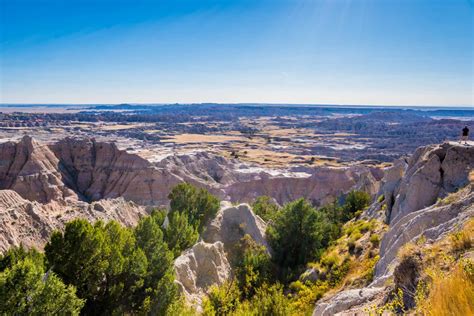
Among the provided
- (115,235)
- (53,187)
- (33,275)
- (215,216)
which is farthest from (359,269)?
(53,187)

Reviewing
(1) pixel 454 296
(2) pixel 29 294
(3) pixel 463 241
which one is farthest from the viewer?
(2) pixel 29 294

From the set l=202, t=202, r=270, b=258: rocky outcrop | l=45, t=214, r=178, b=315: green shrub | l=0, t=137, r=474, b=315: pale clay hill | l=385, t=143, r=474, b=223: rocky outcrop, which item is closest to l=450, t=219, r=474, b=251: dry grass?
l=0, t=137, r=474, b=315: pale clay hill

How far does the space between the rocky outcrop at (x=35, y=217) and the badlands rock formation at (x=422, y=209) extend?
28266 millimetres

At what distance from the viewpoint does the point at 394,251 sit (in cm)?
1591

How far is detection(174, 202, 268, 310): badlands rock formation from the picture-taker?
23.8m

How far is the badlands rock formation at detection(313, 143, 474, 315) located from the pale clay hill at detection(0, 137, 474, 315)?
0.22 feet

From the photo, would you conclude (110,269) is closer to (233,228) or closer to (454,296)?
(454,296)

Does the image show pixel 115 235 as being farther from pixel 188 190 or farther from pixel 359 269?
pixel 188 190

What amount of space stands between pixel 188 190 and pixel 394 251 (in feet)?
91.4

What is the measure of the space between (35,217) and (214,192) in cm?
3846

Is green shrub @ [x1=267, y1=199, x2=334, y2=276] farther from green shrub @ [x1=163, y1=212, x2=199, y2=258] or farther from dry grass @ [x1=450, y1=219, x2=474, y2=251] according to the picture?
dry grass @ [x1=450, y1=219, x2=474, y2=251]

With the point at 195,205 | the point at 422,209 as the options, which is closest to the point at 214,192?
the point at 195,205

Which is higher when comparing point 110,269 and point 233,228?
point 110,269

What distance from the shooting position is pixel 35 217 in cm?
4272
